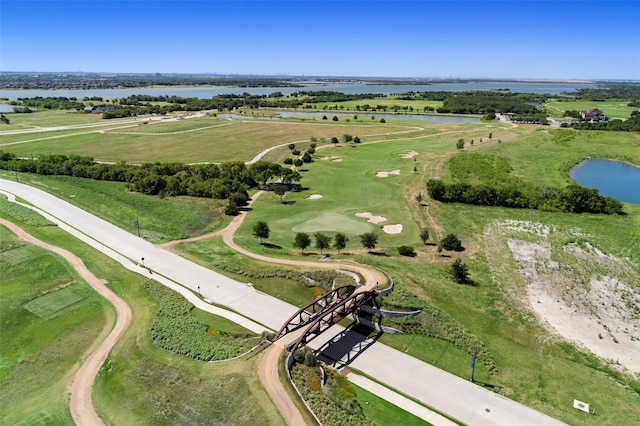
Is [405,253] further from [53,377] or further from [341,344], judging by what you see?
[53,377]

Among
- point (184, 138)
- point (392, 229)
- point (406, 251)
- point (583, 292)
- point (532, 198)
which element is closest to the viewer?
point (583, 292)

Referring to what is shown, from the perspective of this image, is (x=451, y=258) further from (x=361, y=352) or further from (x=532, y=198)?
(x=532, y=198)

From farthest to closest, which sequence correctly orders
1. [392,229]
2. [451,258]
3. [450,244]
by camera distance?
[392,229] → [450,244] → [451,258]

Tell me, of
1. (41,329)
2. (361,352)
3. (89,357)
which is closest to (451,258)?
(361,352)

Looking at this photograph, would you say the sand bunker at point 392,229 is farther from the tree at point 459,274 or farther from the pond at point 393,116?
the pond at point 393,116

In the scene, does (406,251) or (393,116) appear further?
(393,116)

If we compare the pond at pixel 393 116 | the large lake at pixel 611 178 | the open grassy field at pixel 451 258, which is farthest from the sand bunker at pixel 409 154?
the pond at pixel 393 116

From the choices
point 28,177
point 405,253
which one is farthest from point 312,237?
point 28,177

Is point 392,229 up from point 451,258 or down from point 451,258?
up
